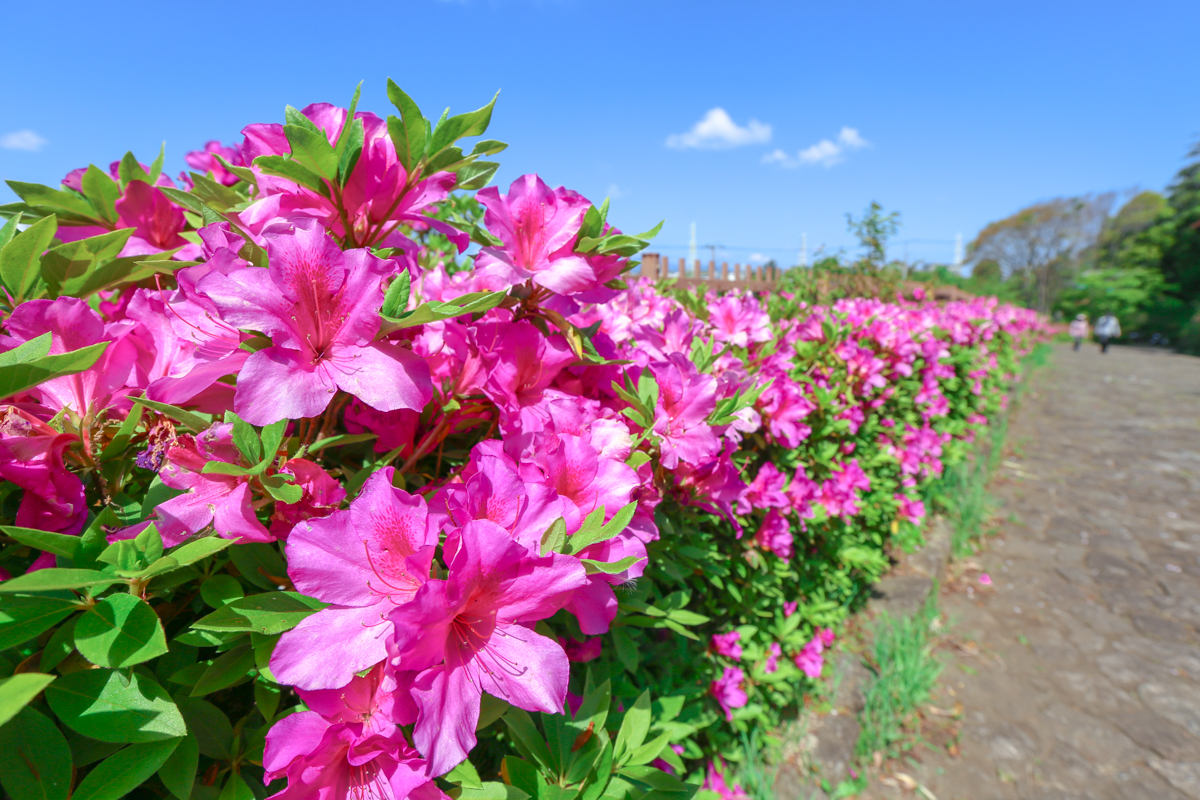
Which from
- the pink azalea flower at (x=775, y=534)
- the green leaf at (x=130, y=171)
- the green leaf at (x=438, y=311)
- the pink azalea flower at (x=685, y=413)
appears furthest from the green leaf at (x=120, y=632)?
the pink azalea flower at (x=775, y=534)

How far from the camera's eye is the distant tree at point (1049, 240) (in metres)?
39.4

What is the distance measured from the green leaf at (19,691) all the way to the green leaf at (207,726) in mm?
285

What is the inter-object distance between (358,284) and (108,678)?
1.57ft

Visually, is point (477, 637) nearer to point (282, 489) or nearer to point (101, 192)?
point (282, 489)

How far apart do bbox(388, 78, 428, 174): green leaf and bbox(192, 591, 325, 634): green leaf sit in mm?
559

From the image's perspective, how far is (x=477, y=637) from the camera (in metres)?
0.64

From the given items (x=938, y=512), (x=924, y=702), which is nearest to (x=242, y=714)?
(x=924, y=702)

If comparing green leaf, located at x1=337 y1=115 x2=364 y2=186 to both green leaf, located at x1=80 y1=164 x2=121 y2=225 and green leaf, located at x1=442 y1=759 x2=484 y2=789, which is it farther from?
green leaf, located at x1=442 y1=759 x2=484 y2=789

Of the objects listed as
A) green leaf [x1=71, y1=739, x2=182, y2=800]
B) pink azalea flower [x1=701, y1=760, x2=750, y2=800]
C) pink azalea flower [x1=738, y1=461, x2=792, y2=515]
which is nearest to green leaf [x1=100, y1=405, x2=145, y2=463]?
green leaf [x1=71, y1=739, x2=182, y2=800]

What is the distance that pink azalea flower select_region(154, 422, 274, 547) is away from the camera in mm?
644

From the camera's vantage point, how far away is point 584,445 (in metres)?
0.80

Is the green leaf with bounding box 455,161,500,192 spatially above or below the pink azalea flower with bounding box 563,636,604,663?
above

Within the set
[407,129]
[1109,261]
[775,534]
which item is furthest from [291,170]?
[1109,261]

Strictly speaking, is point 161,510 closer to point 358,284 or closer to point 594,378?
point 358,284
